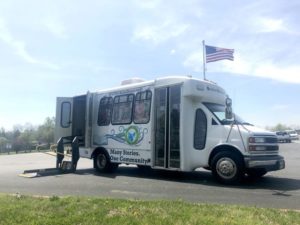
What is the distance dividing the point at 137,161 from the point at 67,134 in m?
3.79

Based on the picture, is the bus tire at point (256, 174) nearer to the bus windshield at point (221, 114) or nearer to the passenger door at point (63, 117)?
the bus windshield at point (221, 114)

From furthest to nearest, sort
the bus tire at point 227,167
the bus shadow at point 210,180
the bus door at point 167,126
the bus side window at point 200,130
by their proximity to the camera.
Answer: the bus door at point 167,126
the bus side window at point 200,130
the bus tire at point 227,167
the bus shadow at point 210,180

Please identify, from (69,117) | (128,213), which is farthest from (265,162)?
(69,117)

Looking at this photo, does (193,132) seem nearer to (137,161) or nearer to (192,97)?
(192,97)

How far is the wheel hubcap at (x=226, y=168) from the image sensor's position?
10.6m

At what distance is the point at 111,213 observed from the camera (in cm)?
643

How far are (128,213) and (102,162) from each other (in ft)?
26.8

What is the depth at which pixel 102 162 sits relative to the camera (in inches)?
568

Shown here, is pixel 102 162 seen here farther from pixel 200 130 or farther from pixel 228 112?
pixel 228 112

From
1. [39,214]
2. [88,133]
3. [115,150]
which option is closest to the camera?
[39,214]

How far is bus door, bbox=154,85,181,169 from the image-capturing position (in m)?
11.8

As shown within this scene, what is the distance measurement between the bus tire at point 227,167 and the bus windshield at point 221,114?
35.9 inches

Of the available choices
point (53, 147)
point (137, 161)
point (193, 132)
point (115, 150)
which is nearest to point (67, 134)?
point (53, 147)

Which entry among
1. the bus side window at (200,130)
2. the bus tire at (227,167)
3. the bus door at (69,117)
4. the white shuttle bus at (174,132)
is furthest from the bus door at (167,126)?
the bus door at (69,117)
